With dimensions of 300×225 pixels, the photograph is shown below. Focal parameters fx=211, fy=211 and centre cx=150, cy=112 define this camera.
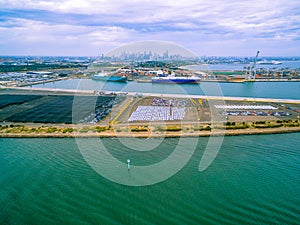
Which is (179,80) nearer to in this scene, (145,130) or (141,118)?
(141,118)

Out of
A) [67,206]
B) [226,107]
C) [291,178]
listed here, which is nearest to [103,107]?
[226,107]

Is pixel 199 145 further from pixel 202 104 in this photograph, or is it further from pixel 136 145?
pixel 202 104

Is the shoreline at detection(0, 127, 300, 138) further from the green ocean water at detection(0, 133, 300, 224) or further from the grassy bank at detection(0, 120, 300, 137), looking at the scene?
the green ocean water at detection(0, 133, 300, 224)

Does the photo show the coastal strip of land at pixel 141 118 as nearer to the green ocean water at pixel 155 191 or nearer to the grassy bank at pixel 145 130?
the grassy bank at pixel 145 130

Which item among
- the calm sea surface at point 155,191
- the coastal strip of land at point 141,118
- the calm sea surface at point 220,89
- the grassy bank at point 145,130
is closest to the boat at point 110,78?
the calm sea surface at point 220,89

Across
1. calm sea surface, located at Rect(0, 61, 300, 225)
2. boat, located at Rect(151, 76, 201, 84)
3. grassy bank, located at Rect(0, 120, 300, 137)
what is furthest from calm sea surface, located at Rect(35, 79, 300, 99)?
calm sea surface, located at Rect(0, 61, 300, 225)

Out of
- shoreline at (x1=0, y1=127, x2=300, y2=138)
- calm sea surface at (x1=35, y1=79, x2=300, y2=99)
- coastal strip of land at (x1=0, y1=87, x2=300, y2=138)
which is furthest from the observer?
calm sea surface at (x1=35, y1=79, x2=300, y2=99)

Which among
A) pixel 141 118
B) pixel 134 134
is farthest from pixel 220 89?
pixel 134 134

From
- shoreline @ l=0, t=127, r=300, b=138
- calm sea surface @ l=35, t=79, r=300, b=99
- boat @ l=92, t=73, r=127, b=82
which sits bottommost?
shoreline @ l=0, t=127, r=300, b=138
